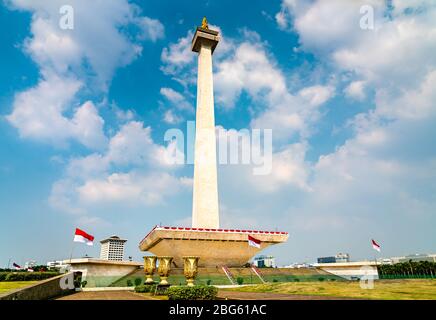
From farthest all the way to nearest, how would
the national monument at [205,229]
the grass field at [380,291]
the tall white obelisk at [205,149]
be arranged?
the tall white obelisk at [205,149]
the national monument at [205,229]
the grass field at [380,291]

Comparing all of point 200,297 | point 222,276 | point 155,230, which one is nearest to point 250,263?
point 222,276

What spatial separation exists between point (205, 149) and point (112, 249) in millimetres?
96081

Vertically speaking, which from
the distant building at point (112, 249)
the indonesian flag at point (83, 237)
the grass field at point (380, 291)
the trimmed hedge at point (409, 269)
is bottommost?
the grass field at point (380, 291)

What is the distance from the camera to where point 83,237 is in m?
21.5

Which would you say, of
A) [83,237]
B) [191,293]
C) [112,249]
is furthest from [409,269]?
[112,249]

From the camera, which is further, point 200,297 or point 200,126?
point 200,126

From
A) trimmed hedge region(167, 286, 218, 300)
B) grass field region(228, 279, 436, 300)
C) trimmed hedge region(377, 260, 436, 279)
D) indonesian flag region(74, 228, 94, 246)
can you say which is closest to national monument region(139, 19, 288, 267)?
indonesian flag region(74, 228, 94, 246)

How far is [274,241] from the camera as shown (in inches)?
1414

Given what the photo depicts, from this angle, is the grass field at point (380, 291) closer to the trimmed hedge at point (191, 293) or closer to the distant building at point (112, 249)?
the trimmed hedge at point (191, 293)

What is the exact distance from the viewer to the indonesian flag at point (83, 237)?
21275 millimetres

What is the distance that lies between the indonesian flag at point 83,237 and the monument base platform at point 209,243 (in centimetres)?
985

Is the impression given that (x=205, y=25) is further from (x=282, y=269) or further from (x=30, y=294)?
(x=30, y=294)

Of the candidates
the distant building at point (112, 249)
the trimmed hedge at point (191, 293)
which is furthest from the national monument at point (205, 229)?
the distant building at point (112, 249)
